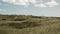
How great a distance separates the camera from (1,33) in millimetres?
15500

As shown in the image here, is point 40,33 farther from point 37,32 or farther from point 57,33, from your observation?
point 57,33

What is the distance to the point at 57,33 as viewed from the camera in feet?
51.6

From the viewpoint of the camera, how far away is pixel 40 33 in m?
15.8

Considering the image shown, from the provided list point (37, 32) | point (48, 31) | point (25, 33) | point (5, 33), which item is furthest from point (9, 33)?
point (48, 31)

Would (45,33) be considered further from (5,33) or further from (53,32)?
(5,33)

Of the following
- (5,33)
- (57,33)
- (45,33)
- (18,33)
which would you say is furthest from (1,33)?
(57,33)

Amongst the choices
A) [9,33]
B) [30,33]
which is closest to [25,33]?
[30,33]

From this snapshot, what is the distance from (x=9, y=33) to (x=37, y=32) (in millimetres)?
2458

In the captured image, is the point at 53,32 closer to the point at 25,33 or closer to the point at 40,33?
the point at 40,33

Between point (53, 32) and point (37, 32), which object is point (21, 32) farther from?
point (53, 32)

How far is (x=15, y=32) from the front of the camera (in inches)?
634

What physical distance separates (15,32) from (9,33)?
67 centimetres

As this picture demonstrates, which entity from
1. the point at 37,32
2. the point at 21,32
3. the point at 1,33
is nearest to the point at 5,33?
the point at 1,33

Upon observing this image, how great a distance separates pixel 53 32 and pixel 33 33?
1.84m
